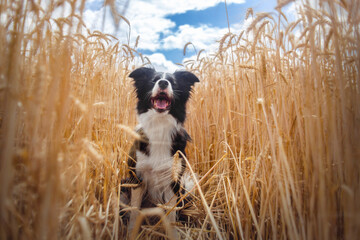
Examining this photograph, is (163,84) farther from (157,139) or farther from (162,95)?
(157,139)

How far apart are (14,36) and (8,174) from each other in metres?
0.62

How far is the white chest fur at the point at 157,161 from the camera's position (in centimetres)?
229

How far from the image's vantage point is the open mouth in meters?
2.66

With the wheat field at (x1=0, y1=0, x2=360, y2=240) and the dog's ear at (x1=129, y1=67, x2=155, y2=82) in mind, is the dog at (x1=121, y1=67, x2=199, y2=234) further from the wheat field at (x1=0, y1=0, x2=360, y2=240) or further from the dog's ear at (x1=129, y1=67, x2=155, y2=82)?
the wheat field at (x1=0, y1=0, x2=360, y2=240)

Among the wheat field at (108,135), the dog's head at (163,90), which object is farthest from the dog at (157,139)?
the wheat field at (108,135)

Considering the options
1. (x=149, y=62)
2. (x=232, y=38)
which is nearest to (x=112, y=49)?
(x=149, y=62)

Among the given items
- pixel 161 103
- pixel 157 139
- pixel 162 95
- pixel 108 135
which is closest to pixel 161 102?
pixel 161 103

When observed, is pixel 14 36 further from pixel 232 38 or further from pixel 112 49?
pixel 232 38

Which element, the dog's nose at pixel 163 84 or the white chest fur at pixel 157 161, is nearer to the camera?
the white chest fur at pixel 157 161

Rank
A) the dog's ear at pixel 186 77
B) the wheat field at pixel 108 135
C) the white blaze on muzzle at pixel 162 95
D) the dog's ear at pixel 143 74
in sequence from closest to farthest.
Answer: the wheat field at pixel 108 135 → the white blaze on muzzle at pixel 162 95 → the dog's ear at pixel 143 74 → the dog's ear at pixel 186 77

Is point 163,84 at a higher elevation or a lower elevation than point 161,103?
higher

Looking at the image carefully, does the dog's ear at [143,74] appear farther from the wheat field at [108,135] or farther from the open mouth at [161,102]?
the wheat field at [108,135]

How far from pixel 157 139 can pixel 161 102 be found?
57 cm

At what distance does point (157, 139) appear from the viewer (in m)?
2.50
